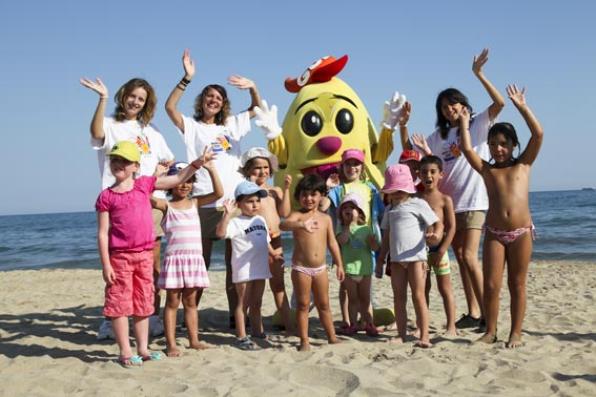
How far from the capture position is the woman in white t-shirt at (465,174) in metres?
4.83

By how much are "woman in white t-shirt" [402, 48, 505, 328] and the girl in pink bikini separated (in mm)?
445

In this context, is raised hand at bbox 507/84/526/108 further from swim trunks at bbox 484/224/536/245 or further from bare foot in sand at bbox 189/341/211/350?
bare foot in sand at bbox 189/341/211/350

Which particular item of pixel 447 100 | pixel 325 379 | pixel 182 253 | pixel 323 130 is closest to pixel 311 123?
pixel 323 130

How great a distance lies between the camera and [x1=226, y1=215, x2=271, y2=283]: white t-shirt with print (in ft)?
15.2

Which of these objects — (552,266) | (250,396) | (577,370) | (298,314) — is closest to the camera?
(250,396)

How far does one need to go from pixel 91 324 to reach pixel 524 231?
433 centimetres

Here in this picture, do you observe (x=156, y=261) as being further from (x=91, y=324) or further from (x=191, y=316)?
(x=91, y=324)

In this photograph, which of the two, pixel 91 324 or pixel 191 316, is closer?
pixel 191 316

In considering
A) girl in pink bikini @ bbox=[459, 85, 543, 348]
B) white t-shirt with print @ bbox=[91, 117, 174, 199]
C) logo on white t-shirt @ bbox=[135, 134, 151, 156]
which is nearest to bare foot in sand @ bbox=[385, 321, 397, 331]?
girl in pink bikini @ bbox=[459, 85, 543, 348]

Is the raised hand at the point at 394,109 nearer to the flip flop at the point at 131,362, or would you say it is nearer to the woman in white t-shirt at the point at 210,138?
the woman in white t-shirt at the point at 210,138

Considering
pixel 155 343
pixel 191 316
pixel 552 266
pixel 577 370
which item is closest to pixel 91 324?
pixel 155 343

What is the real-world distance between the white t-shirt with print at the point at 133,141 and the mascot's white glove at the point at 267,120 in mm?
1065

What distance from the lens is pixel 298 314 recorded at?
441 cm

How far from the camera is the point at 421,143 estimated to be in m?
5.09
